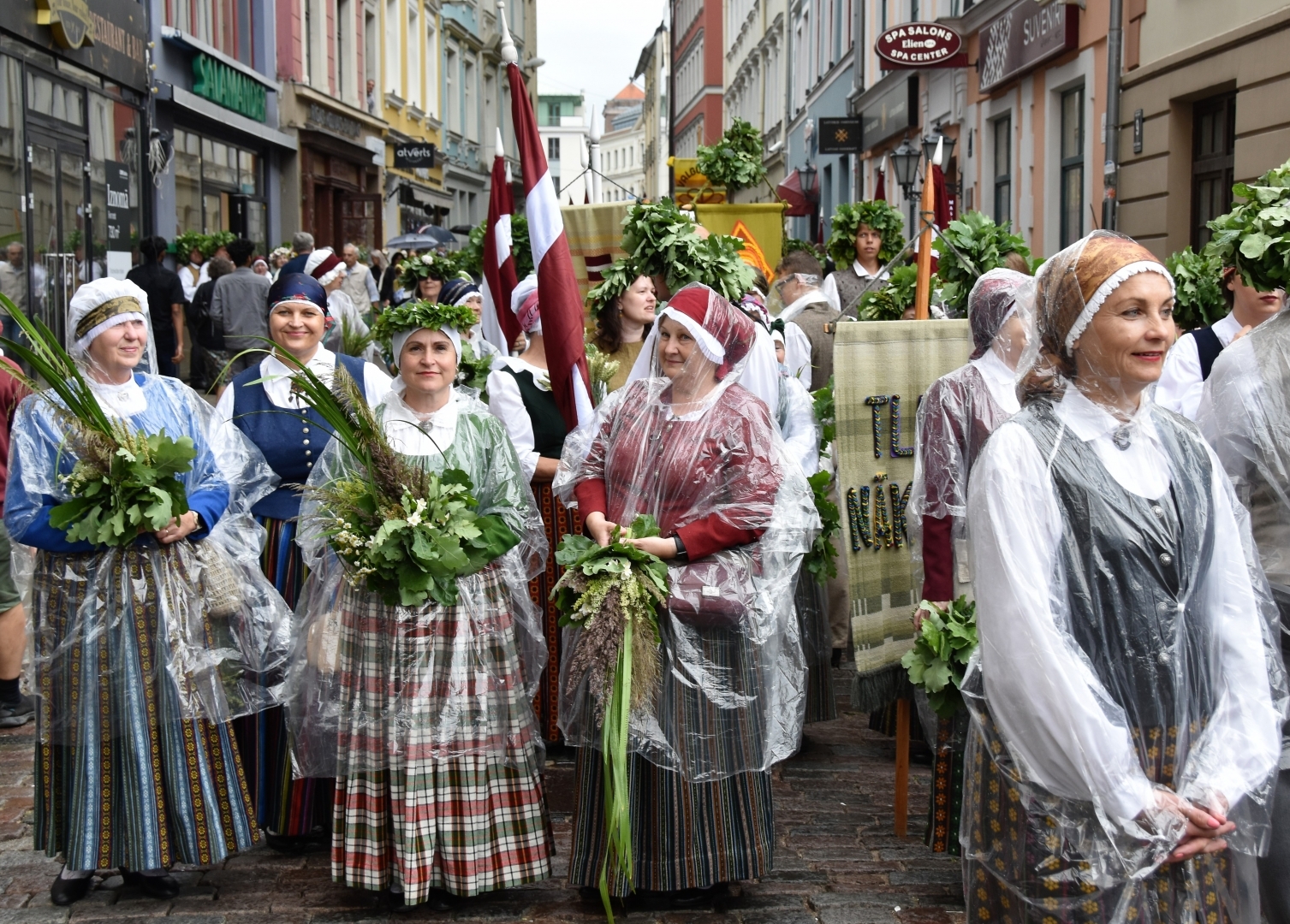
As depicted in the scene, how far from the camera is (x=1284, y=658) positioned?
10.9 feet

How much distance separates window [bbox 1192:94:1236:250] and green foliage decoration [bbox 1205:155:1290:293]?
826cm

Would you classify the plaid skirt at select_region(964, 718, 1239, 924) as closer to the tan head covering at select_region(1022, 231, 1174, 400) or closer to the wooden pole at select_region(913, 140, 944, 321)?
the tan head covering at select_region(1022, 231, 1174, 400)

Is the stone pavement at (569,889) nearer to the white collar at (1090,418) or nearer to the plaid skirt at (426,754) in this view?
the plaid skirt at (426,754)

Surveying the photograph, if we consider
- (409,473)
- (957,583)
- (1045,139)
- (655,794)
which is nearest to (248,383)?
(409,473)

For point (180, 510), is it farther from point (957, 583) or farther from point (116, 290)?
point (957, 583)

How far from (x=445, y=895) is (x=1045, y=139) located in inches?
542

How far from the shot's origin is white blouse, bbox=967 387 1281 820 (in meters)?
2.50

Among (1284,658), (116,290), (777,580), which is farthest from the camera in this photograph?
(116,290)

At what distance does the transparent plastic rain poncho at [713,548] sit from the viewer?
406cm

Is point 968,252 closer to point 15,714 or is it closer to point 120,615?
point 120,615

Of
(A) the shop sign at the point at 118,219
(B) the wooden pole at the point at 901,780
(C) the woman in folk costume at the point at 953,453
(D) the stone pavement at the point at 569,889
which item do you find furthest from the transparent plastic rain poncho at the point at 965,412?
(A) the shop sign at the point at 118,219

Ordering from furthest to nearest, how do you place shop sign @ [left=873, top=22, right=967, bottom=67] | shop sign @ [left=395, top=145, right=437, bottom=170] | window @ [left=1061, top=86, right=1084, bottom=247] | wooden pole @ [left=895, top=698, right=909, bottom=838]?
shop sign @ [left=395, top=145, right=437, bottom=170] → shop sign @ [left=873, top=22, right=967, bottom=67] → window @ [left=1061, top=86, right=1084, bottom=247] → wooden pole @ [left=895, top=698, right=909, bottom=838]

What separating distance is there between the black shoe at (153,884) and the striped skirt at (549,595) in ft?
5.26

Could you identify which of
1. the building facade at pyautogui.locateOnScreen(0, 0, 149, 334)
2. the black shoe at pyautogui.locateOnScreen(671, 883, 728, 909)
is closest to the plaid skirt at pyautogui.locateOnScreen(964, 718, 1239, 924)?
the black shoe at pyautogui.locateOnScreen(671, 883, 728, 909)
